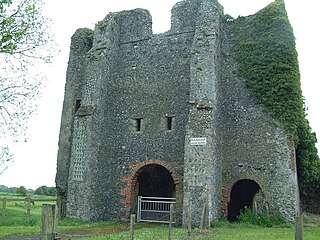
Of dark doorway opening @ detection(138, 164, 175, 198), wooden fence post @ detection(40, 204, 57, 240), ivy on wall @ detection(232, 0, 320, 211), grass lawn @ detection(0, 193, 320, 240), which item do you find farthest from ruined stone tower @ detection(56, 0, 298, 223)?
wooden fence post @ detection(40, 204, 57, 240)

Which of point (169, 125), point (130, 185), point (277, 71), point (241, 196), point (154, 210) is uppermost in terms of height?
point (277, 71)

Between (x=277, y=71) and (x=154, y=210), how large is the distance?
9200 mm

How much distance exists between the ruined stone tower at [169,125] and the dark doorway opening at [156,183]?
158 millimetres

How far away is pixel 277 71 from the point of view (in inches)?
792

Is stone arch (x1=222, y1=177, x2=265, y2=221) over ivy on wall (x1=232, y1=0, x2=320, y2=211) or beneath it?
beneath

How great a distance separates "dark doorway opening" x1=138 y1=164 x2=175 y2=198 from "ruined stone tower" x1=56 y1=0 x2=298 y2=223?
0.16m

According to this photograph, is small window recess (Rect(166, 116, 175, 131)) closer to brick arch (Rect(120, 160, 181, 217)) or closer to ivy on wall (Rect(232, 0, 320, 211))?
brick arch (Rect(120, 160, 181, 217))

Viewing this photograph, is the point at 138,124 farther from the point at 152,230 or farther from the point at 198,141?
the point at 152,230

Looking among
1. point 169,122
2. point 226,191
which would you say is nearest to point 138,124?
point 169,122

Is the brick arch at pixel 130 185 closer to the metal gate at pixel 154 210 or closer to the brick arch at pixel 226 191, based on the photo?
the metal gate at pixel 154 210

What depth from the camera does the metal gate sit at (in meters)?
20.1

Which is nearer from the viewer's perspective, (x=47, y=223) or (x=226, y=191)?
(x=47, y=223)

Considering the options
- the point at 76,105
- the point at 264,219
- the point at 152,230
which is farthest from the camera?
the point at 76,105

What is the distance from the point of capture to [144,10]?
22.4 meters
